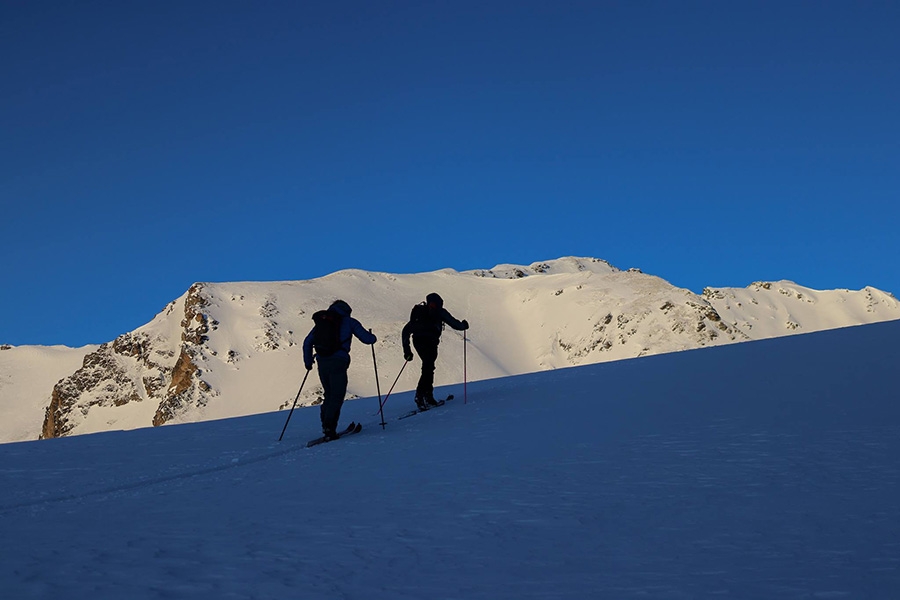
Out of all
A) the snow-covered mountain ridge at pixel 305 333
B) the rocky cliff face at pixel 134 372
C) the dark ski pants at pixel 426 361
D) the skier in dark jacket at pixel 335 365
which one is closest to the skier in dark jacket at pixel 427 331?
the dark ski pants at pixel 426 361

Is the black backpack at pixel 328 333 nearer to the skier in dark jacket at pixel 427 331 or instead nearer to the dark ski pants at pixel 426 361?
the skier in dark jacket at pixel 427 331

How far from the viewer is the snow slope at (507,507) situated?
379 cm

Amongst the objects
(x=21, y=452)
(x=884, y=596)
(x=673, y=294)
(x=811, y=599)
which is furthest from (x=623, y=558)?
(x=673, y=294)

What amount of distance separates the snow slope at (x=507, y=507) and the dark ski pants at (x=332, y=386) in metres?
0.58

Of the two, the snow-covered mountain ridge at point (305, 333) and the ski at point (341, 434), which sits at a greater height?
the snow-covered mountain ridge at point (305, 333)

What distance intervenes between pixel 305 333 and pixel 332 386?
Result: 113m

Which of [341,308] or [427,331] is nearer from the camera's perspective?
[341,308]

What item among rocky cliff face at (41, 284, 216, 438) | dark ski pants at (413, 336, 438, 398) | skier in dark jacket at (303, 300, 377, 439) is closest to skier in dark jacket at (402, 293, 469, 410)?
dark ski pants at (413, 336, 438, 398)

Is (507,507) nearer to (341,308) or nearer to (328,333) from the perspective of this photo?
(328,333)

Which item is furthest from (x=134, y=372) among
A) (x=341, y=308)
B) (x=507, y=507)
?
(x=507, y=507)

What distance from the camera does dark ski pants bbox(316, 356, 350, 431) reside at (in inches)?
410

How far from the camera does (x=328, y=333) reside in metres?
10.7

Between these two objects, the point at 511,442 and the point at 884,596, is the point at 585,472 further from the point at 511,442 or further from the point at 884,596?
the point at 884,596

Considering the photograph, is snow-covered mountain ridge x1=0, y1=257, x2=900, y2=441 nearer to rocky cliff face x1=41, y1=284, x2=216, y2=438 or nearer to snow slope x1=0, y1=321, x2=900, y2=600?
rocky cliff face x1=41, y1=284, x2=216, y2=438
